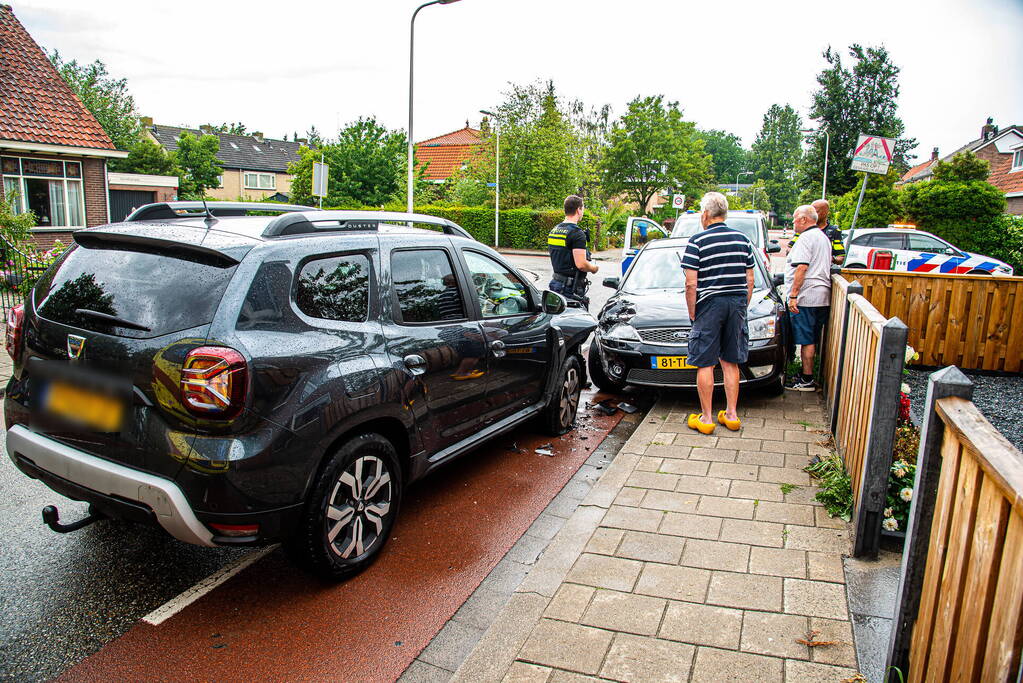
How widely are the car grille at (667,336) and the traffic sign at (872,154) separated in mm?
5471

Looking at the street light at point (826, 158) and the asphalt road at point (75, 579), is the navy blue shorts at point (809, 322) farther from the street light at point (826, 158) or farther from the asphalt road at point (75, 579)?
the street light at point (826, 158)

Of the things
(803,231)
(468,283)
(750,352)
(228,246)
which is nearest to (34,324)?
(228,246)

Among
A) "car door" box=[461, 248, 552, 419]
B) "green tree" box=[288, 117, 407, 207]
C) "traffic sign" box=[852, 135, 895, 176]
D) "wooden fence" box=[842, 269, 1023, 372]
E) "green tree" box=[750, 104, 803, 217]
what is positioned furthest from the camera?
"green tree" box=[750, 104, 803, 217]

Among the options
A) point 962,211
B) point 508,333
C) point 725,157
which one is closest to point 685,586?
point 508,333

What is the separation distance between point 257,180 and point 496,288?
75.2 meters

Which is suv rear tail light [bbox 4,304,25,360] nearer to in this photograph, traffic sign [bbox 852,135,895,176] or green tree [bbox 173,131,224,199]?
traffic sign [bbox 852,135,895,176]

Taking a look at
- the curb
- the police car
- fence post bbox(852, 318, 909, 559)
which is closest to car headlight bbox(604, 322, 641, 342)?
the curb

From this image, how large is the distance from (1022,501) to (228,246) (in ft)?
10.2

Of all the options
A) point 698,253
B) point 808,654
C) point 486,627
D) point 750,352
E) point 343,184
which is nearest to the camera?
point 808,654

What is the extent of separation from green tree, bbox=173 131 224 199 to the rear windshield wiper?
181ft

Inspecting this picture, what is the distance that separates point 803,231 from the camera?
7.43 metres

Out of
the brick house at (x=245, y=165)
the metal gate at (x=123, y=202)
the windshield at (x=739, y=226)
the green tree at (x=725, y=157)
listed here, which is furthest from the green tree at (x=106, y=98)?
the green tree at (x=725, y=157)

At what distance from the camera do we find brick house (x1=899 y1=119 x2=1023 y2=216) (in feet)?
117

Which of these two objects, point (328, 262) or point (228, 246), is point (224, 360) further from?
point (328, 262)
